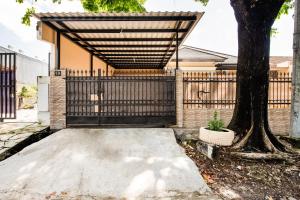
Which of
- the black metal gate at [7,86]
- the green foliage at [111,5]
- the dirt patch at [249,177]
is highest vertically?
the green foliage at [111,5]

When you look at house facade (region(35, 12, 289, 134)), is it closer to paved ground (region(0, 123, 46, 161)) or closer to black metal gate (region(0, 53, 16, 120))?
paved ground (region(0, 123, 46, 161))

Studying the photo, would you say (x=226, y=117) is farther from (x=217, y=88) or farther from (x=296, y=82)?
(x=296, y=82)

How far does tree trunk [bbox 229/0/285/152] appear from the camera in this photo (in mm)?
6105

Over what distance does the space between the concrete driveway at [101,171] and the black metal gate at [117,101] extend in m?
1.48

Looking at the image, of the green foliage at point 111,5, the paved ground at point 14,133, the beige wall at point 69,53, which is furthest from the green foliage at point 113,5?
the paved ground at point 14,133

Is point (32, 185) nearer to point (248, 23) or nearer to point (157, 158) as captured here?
point (157, 158)

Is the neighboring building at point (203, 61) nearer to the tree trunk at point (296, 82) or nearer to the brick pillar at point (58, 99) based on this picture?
the tree trunk at point (296, 82)

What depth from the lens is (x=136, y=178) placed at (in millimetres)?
4414

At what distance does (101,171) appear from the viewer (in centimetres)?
470

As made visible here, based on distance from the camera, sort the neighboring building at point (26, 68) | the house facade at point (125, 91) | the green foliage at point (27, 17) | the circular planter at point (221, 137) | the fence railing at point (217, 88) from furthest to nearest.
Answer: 1. the neighboring building at point (26, 68)
2. the green foliage at point (27, 17)
3. the fence railing at point (217, 88)
4. the house facade at point (125, 91)
5. the circular planter at point (221, 137)

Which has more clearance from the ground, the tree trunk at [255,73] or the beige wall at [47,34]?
the beige wall at [47,34]

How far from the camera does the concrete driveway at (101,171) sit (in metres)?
3.98

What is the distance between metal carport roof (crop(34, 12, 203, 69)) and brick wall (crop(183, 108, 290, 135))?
273 centimetres

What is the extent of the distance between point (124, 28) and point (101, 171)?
592 cm
